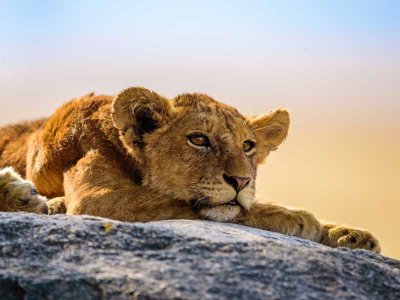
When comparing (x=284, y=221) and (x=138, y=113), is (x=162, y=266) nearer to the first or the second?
(x=284, y=221)

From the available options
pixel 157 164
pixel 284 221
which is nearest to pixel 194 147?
pixel 157 164

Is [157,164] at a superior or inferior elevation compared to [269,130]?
inferior

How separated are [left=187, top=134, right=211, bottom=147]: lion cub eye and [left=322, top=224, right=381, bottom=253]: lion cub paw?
106cm

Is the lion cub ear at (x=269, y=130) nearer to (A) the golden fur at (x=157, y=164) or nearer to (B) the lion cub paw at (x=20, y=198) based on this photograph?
(A) the golden fur at (x=157, y=164)

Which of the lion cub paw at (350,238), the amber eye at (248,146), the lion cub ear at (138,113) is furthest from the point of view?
the amber eye at (248,146)

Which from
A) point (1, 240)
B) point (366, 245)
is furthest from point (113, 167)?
point (1, 240)

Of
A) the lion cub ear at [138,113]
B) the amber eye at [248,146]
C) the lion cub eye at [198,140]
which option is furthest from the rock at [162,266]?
the amber eye at [248,146]

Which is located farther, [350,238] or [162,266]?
[350,238]

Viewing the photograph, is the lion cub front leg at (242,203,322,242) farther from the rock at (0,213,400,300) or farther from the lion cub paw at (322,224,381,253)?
the rock at (0,213,400,300)

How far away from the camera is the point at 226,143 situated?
5816mm

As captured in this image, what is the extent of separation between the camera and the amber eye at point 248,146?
241 inches

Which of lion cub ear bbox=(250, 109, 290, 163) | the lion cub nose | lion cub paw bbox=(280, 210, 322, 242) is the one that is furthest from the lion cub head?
lion cub paw bbox=(280, 210, 322, 242)

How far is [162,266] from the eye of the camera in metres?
3.16

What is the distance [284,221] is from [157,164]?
106cm
